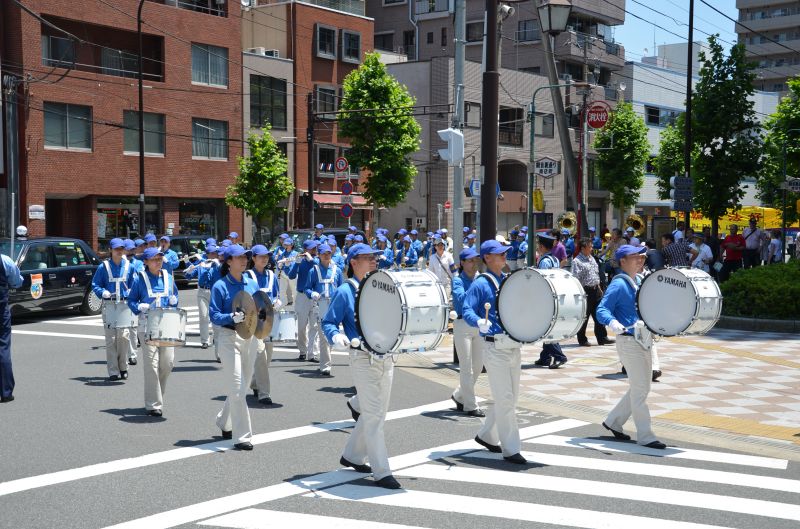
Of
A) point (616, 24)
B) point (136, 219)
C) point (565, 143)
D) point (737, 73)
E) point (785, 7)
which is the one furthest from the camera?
point (785, 7)

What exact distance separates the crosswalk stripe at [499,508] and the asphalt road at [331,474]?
0.05 ft

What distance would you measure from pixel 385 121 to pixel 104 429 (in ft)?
110

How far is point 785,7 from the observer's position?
312 feet

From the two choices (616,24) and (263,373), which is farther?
(616,24)

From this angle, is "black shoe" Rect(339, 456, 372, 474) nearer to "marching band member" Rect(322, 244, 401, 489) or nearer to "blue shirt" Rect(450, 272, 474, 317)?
"marching band member" Rect(322, 244, 401, 489)

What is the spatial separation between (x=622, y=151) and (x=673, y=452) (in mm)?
49462

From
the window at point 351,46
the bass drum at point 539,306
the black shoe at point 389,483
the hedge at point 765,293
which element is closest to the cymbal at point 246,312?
the black shoe at point 389,483

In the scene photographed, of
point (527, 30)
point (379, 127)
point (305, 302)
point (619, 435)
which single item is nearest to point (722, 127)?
point (305, 302)

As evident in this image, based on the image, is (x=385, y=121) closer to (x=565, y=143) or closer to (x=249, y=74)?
(x=249, y=74)

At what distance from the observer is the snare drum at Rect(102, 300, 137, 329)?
40.7ft

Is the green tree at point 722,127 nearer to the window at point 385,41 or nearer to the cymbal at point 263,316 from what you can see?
the cymbal at point 263,316

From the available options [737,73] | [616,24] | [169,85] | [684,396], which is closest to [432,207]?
[169,85]

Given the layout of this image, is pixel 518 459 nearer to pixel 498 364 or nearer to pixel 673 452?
pixel 498 364

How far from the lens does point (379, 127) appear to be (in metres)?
41.9
